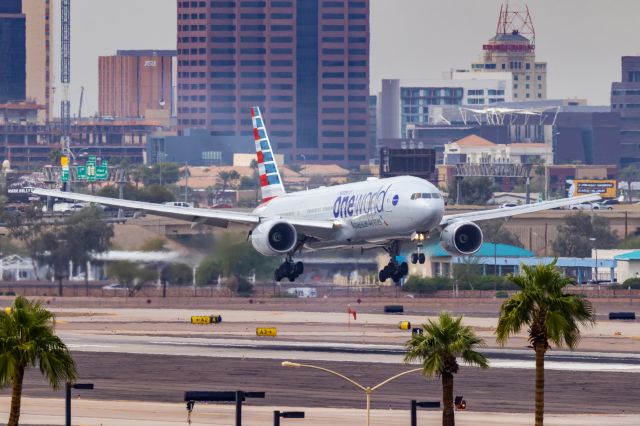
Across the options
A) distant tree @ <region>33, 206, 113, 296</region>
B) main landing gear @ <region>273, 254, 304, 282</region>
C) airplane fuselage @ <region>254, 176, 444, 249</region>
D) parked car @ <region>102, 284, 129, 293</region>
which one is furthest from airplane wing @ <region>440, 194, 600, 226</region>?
distant tree @ <region>33, 206, 113, 296</region>

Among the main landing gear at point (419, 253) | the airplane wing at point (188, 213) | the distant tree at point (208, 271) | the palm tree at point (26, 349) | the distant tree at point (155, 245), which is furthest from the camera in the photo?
the distant tree at point (155, 245)

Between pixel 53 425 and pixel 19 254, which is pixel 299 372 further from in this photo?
pixel 19 254

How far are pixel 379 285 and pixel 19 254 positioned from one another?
3354cm

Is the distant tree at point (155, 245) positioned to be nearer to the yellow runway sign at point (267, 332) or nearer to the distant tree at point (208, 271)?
the distant tree at point (208, 271)

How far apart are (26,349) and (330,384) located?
31.3 meters

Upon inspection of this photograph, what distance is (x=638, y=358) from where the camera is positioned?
111m

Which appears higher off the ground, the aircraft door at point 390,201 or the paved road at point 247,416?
the aircraft door at point 390,201

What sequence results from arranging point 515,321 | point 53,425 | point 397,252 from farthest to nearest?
point 397,252 < point 53,425 < point 515,321

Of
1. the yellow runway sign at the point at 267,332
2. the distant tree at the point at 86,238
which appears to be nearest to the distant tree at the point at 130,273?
the distant tree at the point at 86,238

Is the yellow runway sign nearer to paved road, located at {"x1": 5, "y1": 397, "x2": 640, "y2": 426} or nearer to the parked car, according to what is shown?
paved road, located at {"x1": 5, "y1": 397, "x2": 640, "y2": 426}

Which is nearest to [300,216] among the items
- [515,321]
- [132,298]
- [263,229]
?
[263,229]

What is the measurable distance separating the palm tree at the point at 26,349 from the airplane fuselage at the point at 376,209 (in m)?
45.9

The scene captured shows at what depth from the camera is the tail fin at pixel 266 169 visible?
469 feet

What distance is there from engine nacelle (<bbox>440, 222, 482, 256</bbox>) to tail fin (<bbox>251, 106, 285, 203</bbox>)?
68.9 ft
